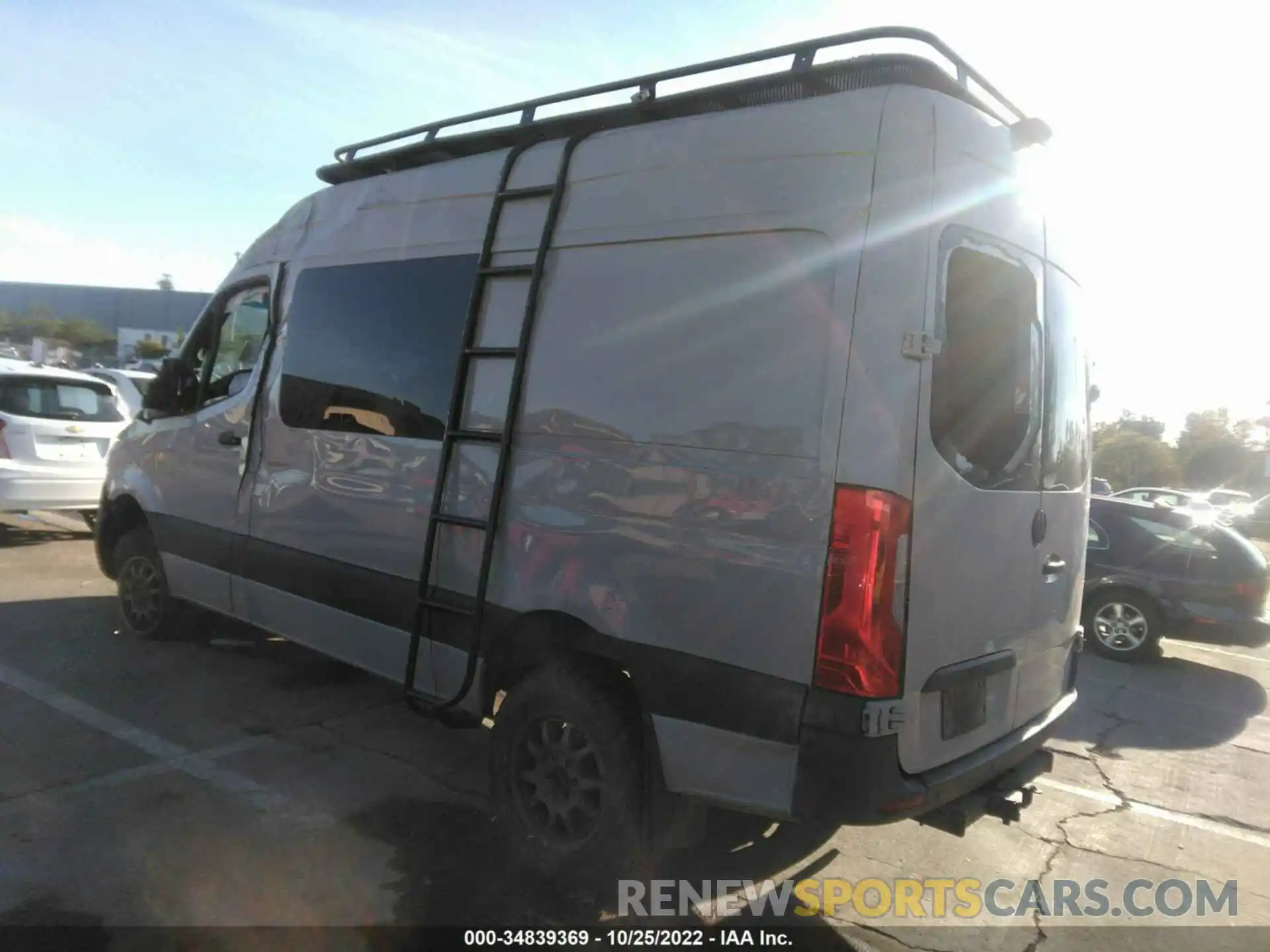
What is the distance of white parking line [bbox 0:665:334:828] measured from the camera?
395 cm

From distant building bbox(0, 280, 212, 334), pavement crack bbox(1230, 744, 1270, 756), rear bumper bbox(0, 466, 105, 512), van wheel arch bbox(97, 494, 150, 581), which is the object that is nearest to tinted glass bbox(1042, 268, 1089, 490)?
pavement crack bbox(1230, 744, 1270, 756)

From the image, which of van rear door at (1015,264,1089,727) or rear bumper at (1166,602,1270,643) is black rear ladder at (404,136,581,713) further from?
rear bumper at (1166,602,1270,643)

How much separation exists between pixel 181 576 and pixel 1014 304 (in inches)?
191

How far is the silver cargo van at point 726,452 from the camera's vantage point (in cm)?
283

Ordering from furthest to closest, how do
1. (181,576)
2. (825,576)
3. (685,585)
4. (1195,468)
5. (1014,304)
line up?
1. (1195,468)
2. (181,576)
3. (1014,304)
4. (685,585)
5. (825,576)

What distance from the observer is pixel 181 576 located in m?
5.70

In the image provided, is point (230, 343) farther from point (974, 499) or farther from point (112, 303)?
point (112, 303)

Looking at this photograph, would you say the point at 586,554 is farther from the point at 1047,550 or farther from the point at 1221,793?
the point at 1221,793

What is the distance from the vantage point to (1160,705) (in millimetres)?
6891

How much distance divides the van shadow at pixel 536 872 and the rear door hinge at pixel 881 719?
3.21ft

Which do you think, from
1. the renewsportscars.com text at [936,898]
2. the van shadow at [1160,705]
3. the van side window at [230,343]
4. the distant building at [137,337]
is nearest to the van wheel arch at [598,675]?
the renewsportscars.com text at [936,898]

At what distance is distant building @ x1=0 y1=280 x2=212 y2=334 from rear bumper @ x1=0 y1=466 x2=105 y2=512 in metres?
63.5

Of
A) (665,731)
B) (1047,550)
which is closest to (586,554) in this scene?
(665,731)

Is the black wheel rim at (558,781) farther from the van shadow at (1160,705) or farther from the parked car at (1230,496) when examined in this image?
the parked car at (1230,496)
